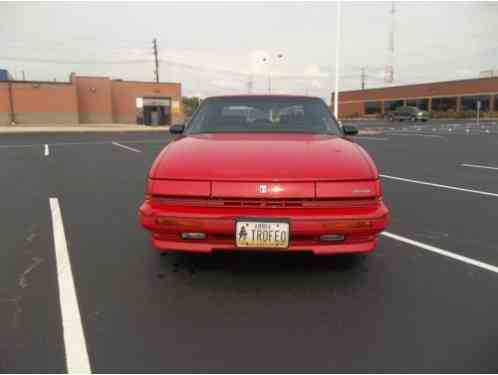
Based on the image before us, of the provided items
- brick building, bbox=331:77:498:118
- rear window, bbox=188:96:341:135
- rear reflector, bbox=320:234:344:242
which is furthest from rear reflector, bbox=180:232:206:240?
brick building, bbox=331:77:498:118

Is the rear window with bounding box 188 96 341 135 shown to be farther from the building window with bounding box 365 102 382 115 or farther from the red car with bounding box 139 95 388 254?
the building window with bounding box 365 102 382 115

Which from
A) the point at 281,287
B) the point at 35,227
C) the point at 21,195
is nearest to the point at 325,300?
the point at 281,287

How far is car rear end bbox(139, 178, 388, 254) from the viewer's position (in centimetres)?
254

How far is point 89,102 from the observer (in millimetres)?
40281

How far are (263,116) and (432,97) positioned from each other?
62.9 metres

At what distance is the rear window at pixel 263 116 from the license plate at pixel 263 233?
127 centimetres

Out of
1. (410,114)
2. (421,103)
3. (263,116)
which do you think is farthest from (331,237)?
(421,103)

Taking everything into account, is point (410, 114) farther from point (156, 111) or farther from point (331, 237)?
point (331, 237)

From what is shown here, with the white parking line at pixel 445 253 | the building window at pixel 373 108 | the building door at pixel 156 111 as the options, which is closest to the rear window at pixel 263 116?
the white parking line at pixel 445 253

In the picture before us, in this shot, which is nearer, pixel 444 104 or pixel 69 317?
pixel 69 317

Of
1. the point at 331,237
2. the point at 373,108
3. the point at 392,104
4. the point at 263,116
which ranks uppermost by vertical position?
the point at 392,104

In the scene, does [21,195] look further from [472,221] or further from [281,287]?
[472,221]

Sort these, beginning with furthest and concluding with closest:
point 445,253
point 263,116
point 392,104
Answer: point 392,104
point 263,116
point 445,253

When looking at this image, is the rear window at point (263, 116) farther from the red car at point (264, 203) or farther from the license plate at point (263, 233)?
the license plate at point (263, 233)
